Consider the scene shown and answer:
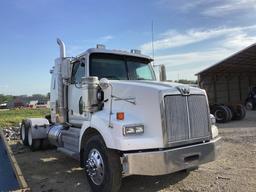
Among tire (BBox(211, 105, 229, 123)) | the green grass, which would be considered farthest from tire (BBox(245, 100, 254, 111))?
the green grass

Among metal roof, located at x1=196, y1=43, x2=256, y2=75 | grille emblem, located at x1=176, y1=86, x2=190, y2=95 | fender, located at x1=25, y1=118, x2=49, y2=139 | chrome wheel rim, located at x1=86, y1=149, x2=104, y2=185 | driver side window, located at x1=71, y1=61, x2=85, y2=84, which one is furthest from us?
metal roof, located at x1=196, y1=43, x2=256, y2=75

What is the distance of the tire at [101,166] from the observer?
5559 mm

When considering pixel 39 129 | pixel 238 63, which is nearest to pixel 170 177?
pixel 39 129

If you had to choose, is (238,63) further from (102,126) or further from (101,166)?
(101,166)

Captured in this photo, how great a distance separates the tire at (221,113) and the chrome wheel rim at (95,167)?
1319 cm

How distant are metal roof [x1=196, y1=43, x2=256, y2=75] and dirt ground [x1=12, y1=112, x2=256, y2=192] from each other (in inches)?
749

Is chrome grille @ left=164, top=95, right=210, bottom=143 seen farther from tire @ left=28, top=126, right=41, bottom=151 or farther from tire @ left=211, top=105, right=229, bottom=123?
tire @ left=211, top=105, right=229, bottom=123

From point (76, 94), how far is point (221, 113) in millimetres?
12009

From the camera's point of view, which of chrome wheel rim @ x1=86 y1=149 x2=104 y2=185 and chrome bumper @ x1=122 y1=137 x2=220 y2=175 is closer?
chrome bumper @ x1=122 y1=137 x2=220 y2=175

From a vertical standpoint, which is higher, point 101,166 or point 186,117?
point 186,117

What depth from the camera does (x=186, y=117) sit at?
574cm

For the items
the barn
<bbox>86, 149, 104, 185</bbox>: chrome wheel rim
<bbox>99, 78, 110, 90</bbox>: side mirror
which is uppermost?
the barn

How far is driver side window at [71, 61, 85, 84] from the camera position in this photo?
7.55 metres

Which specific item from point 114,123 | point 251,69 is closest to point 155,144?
point 114,123
